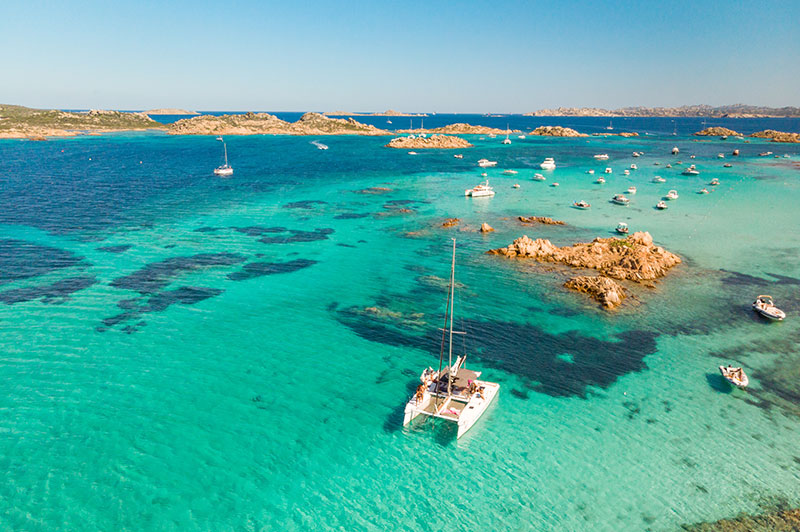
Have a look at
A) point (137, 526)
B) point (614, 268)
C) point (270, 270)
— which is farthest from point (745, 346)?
point (270, 270)

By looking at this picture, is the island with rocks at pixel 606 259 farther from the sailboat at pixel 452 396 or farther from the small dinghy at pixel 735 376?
the sailboat at pixel 452 396

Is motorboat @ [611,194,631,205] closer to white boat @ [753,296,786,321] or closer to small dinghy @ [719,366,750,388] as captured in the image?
white boat @ [753,296,786,321]

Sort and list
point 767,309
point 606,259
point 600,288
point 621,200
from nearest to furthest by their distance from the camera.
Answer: point 767,309
point 600,288
point 606,259
point 621,200

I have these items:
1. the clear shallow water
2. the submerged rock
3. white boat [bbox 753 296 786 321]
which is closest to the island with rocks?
the submerged rock

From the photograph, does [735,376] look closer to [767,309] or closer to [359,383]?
[767,309]

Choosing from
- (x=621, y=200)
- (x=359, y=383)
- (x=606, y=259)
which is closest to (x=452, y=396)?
(x=359, y=383)

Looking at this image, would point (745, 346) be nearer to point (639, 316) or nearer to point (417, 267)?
point (639, 316)

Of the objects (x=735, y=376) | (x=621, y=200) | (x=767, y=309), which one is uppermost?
(x=621, y=200)
